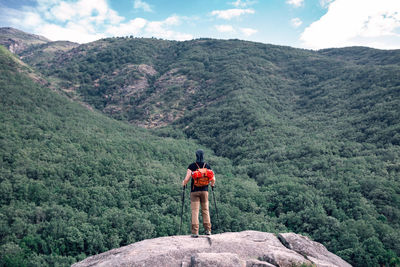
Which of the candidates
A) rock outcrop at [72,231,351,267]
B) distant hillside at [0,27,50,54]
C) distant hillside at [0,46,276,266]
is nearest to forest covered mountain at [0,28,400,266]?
distant hillside at [0,46,276,266]

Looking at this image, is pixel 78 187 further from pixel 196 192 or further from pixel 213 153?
pixel 213 153

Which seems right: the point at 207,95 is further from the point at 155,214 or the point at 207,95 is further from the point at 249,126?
the point at 155,214

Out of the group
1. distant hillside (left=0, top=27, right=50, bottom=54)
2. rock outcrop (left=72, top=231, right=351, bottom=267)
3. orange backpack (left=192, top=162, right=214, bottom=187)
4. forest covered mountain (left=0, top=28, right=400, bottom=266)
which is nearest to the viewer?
rock outcrop (left=72, top=231, right=351, bottom=267)

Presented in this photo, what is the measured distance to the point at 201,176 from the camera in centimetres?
1018

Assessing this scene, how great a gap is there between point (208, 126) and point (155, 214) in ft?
127

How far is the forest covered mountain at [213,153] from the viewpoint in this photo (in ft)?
87.7

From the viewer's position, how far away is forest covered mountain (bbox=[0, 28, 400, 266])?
26.7m

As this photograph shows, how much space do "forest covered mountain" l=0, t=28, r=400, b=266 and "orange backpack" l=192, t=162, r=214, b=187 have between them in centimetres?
1906

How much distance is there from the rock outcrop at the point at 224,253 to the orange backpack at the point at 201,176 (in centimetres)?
212

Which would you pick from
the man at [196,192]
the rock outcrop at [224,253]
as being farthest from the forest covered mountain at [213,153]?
the man at [196,192]

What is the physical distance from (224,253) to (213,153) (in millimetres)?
49817

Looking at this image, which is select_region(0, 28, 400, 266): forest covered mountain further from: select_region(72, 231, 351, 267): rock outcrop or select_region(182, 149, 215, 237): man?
select_region(182, 149, 215, 237): man

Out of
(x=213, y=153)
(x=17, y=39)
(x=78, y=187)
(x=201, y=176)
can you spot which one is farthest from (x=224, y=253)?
(x=17, y=39)

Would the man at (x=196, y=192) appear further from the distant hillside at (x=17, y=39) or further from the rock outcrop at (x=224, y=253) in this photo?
A: the distant hillside at (x=17, y=39)
